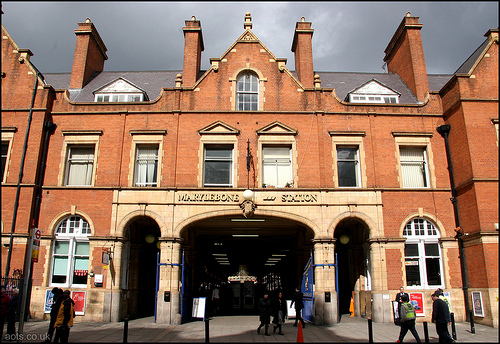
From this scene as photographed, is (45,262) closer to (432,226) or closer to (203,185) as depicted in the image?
(203,185)

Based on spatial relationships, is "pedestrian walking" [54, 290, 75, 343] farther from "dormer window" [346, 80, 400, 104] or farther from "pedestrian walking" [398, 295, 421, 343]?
"dormer window" [346, 80, 400, 104]

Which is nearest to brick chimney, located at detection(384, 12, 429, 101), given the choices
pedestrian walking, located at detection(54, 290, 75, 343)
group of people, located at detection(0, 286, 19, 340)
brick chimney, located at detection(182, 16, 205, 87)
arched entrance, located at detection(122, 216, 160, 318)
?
brick chimney, located at detection(182, 16, 205, 87)

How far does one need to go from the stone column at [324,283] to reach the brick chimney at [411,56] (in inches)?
400

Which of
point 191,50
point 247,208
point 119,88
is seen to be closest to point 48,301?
point 247,208

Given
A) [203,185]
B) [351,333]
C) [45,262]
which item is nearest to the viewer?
[351,333]

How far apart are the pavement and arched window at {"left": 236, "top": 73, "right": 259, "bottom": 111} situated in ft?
34.2

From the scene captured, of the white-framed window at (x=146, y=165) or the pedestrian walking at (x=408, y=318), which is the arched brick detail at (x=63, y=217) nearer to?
the white-framed window at (x=146, y=165)

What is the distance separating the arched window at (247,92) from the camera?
2028 centimetres

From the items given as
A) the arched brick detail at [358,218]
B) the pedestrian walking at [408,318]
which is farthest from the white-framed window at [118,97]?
the pedestrian walking at [408,318]

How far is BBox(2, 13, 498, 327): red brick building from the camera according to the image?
58.3 ft

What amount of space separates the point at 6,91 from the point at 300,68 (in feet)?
49.7

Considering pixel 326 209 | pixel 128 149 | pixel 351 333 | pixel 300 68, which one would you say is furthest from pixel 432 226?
pixel 128 149

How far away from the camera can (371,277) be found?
18484mm

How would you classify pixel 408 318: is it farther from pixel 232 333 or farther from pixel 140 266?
pixel 140 266
